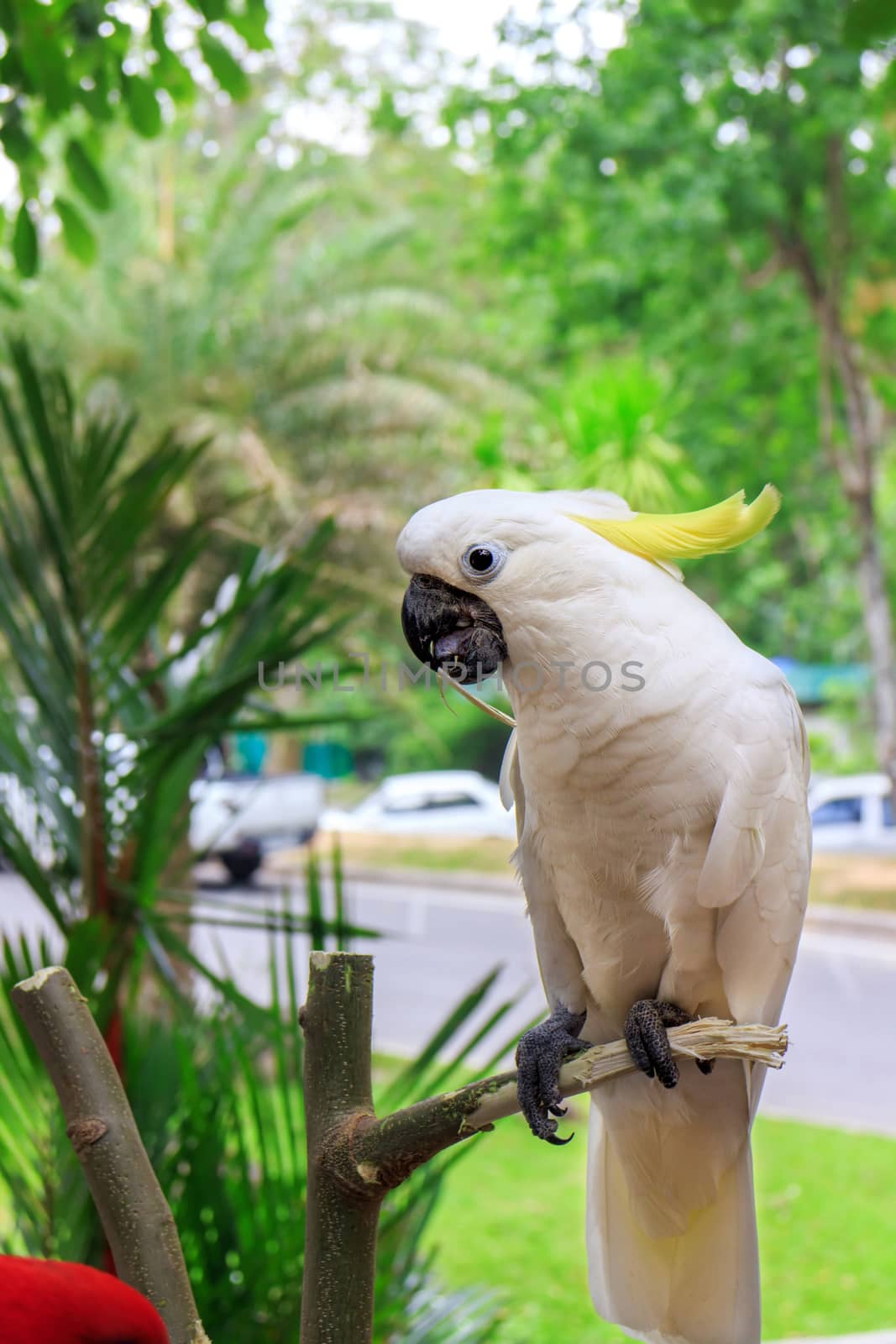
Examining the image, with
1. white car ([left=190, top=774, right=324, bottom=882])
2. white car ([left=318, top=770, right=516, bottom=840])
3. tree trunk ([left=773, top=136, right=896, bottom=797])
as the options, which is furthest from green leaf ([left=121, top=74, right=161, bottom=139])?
white car ([left=318, top=770, right=516, bottom=840])

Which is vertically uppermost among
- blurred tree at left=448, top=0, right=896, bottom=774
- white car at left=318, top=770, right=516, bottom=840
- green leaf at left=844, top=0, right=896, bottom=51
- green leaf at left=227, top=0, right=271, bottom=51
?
blurred tree at left=448, top=0, right=896, bottom=774

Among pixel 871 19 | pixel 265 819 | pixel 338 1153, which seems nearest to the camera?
pixel 338 1153

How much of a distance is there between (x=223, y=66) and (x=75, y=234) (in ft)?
1.15

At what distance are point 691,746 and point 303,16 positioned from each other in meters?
11.0

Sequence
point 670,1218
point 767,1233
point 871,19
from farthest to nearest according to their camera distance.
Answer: point 767,1233 → point 871,19 → point 670,1218

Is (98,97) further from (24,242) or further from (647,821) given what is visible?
(647,821)

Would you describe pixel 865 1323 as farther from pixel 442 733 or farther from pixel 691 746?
pixel 442 733

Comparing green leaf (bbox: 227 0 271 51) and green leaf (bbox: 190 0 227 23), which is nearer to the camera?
green leaf (bbox: 190 0 227 23)

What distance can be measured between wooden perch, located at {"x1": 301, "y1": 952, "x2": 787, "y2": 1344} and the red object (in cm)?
18

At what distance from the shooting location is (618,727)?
857 millimetres

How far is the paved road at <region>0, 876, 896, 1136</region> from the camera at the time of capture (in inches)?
169

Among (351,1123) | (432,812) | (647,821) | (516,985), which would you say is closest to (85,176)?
(647,821)

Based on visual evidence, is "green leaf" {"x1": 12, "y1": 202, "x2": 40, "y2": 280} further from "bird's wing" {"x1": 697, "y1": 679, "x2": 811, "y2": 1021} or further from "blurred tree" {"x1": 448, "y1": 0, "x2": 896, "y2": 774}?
"blurred tree" {"x1": 448, "y1": 0, "x2": 896, "y2": 774}

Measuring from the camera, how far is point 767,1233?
3244mm
